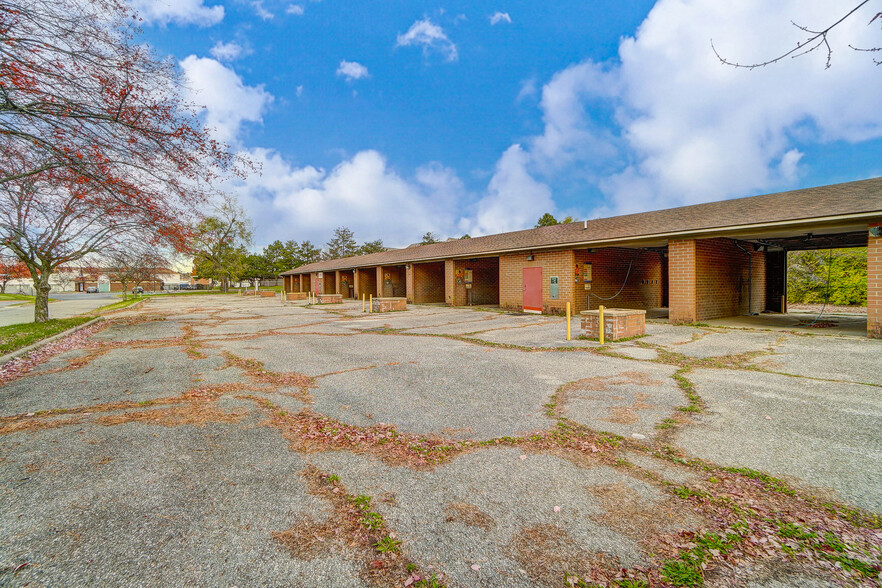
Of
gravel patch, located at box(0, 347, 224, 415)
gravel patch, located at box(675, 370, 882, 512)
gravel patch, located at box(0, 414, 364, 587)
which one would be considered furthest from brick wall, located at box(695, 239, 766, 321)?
gravel patch, located at box(0, 347, 224, 415)

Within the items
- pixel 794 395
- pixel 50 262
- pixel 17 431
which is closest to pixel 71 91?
pixel 17 431

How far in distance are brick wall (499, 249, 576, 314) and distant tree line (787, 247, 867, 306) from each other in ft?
39.3

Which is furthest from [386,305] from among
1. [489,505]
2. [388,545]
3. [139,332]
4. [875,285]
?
[388,545]

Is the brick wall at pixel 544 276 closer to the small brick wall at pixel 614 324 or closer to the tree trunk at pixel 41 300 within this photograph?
the small brick wall at pixel 614 324

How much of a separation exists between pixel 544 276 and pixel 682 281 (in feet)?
17.0

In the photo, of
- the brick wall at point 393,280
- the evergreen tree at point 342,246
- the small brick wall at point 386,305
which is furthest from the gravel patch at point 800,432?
the evergreen tree at point 342,246

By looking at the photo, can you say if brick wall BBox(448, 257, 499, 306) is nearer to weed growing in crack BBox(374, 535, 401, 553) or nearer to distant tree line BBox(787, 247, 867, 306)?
distant tree line BBox(787, 247, 867, 306)

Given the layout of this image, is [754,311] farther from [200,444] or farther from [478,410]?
[200,444]

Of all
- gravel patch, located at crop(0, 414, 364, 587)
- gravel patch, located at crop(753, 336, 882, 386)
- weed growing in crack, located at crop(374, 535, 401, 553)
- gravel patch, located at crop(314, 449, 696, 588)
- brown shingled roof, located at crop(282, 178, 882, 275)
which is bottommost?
gravel patch, located at crop(314, 449, 696, 588)

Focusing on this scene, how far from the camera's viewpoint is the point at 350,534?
7.45 feet

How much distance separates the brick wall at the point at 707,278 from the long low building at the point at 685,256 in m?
0.03

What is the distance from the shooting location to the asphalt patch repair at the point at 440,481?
203 cm

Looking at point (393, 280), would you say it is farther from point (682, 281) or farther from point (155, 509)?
point (155, 509)

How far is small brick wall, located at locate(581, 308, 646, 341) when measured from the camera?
358 inches
